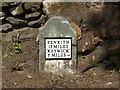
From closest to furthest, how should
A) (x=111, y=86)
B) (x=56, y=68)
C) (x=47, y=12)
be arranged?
(x=111, y=86) < (x=56, y=68) < (x=47, y=12)

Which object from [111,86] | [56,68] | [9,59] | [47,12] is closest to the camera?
[111,86]

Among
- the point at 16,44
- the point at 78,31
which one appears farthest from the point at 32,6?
the point at 78,31

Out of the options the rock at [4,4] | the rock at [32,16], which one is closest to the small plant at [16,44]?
the rock at [32,16]

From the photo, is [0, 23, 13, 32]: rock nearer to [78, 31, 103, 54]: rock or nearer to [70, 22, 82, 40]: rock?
[70, 22, 82, 40]: rock

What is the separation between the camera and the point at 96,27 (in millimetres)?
6348

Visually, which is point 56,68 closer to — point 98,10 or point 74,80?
point 74,80

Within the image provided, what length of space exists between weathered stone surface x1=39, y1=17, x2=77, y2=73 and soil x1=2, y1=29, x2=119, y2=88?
0.10m

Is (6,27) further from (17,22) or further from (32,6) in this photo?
(32,6)

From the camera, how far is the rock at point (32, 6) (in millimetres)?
7135

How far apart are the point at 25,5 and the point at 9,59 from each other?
1358 millimetres

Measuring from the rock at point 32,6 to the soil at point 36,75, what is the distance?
3.09 feet

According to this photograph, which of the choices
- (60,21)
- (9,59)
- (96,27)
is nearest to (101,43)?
(96,27)

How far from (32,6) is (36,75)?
1836 millimetres

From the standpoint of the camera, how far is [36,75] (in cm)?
577
